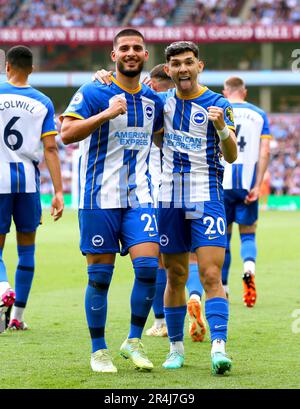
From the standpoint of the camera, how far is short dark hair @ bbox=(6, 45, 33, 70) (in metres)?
7.52

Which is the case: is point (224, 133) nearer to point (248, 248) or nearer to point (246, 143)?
point (246, 143)

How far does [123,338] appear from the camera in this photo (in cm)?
748

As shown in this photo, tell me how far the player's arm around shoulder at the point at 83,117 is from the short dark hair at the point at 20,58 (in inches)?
67.5

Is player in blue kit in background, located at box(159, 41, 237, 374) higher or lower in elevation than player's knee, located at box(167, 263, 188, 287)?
higher

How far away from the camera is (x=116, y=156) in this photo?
19.7 ft

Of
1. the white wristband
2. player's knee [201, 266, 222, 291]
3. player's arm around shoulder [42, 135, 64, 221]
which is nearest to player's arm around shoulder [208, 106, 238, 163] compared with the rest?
the white wristband

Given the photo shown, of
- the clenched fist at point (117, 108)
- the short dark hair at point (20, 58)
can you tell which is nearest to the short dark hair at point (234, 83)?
the short dark hair at point (20, 58)

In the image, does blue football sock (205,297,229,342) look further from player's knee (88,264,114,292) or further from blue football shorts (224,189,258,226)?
blue football shorts (224,189,258,226)

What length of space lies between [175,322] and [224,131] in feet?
4.41

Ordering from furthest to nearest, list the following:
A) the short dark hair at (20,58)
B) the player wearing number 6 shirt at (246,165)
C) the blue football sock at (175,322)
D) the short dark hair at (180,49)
Answer: the player wearing number 6 shirt at (246,165) < the short dark hair at (20,58) < the blue football sock at (175,322) < the short dark hair at (180,49)

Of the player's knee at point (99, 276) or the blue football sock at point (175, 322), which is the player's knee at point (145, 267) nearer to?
the player's knee at point (99, 276)

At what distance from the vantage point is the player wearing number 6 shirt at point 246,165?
390 inches

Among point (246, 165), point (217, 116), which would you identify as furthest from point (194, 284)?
point (246, 165)

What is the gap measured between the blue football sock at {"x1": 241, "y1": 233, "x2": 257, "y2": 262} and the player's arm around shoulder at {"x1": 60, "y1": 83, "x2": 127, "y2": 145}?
14.4 ft
